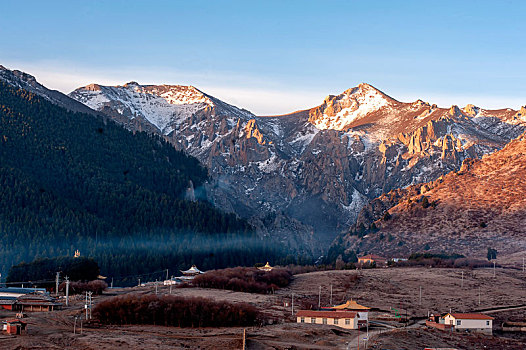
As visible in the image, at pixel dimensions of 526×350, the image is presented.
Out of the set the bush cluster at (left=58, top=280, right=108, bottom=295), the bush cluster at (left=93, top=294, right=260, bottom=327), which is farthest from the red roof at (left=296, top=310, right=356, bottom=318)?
A: the bush cluster at (left=58, top=280, right=108, bottom=295)

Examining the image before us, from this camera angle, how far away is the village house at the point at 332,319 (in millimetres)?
117000

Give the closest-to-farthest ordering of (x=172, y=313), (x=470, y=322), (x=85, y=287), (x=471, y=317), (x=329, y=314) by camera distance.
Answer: (x=172, y=313), (x=329, y=314), (x=470, y=322), (x=471, y=317), (x=85, y=287)

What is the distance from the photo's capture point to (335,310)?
431 feet

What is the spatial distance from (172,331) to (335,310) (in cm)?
3404

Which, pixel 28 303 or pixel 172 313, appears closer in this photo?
pixel 172 313

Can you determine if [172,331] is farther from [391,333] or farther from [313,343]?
[391,333]

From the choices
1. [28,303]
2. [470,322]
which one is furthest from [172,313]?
[470,322]

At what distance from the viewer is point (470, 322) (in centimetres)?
12650

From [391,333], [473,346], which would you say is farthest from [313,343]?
[473,346]

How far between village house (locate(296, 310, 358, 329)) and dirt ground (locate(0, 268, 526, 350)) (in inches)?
94.0

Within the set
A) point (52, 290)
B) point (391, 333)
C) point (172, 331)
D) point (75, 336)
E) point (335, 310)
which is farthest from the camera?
point (52, 290)

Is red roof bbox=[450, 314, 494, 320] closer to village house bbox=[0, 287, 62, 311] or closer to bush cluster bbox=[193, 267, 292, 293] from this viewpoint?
bush cluster bbox=[193, 267, 292, 293]

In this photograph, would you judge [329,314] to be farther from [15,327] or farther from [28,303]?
[15,327]

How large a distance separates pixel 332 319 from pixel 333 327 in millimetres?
3656
